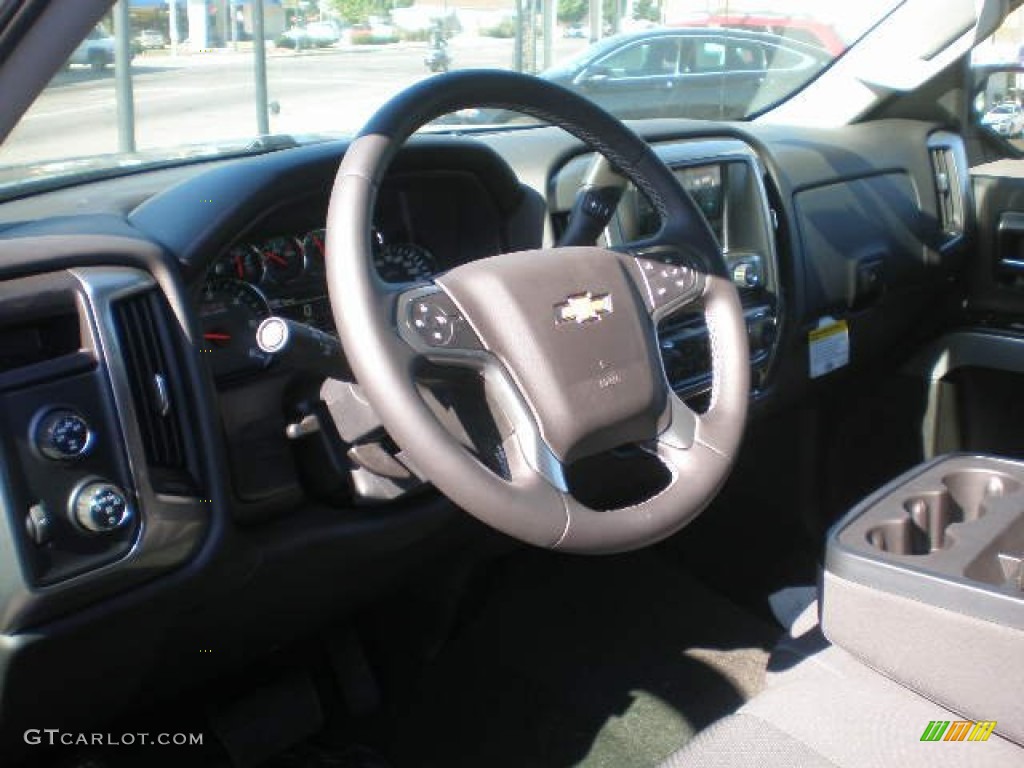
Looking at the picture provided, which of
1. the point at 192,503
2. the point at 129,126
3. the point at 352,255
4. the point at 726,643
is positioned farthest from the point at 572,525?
the point at 726,643

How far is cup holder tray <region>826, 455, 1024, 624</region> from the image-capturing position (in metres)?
1.60

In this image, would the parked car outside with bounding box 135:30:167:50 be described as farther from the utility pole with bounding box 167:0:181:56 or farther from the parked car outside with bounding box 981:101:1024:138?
the parked car outside with bounding box 981:101:1024:138

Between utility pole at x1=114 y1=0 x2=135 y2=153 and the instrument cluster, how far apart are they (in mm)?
360

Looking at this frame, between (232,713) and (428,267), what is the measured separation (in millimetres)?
921

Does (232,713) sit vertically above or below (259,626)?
below

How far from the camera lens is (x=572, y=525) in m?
1.47

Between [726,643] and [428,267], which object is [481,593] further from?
[428,267]

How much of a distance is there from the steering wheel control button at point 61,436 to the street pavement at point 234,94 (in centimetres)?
56

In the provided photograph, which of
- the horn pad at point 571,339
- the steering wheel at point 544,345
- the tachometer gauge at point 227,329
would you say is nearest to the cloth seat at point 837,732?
the steering wheel at point 544,345

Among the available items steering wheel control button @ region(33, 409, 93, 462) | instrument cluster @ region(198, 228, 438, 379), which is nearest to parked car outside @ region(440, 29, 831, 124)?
instrument cluster @ region(198, 228, 438, 379)

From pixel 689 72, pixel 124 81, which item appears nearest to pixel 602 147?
pixel 124 81

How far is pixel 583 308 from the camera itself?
165 centimetres

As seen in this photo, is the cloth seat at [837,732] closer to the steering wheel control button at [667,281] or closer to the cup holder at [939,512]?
the cup holder at [939,512]

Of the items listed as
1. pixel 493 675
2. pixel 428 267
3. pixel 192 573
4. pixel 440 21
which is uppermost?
pixel 440 21
